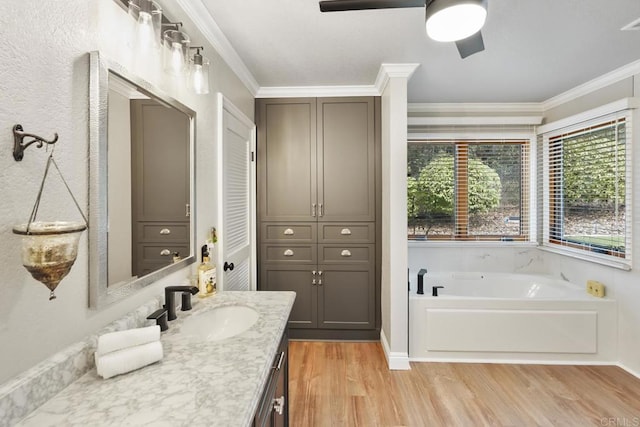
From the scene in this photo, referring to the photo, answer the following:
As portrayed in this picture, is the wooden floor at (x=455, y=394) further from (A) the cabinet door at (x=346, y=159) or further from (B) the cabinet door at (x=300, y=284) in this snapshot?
(A) the cabinet door at (x=346, y=159)

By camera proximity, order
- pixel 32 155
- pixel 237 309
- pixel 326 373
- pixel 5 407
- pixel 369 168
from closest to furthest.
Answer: pixel 5 407, pixel 32 155, pixel 237 309, pixel 326 373, pixel 369 168

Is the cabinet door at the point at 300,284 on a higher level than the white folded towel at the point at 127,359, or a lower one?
lower

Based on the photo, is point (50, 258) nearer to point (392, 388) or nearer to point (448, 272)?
point (392, 388)

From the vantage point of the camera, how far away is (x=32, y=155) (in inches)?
31.8

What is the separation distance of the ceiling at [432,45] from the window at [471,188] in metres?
0.62

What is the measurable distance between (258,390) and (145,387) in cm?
30

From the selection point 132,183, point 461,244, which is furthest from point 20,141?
point 461,244

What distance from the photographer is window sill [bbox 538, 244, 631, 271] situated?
2.53 m

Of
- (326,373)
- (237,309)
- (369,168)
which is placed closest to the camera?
(237,309)

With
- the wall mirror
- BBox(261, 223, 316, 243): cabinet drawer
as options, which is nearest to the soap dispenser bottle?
the wall mirror

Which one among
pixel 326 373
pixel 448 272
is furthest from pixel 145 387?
pixel 448 272

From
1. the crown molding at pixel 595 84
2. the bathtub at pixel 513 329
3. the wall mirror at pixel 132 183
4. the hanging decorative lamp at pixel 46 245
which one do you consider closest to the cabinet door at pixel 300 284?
the bathtub at pixel 513 329

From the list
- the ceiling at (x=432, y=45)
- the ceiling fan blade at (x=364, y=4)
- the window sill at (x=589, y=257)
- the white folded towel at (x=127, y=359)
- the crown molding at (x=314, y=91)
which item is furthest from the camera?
the crown molding at (x=314, y=91)

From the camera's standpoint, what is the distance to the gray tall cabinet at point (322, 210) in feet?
9.87
